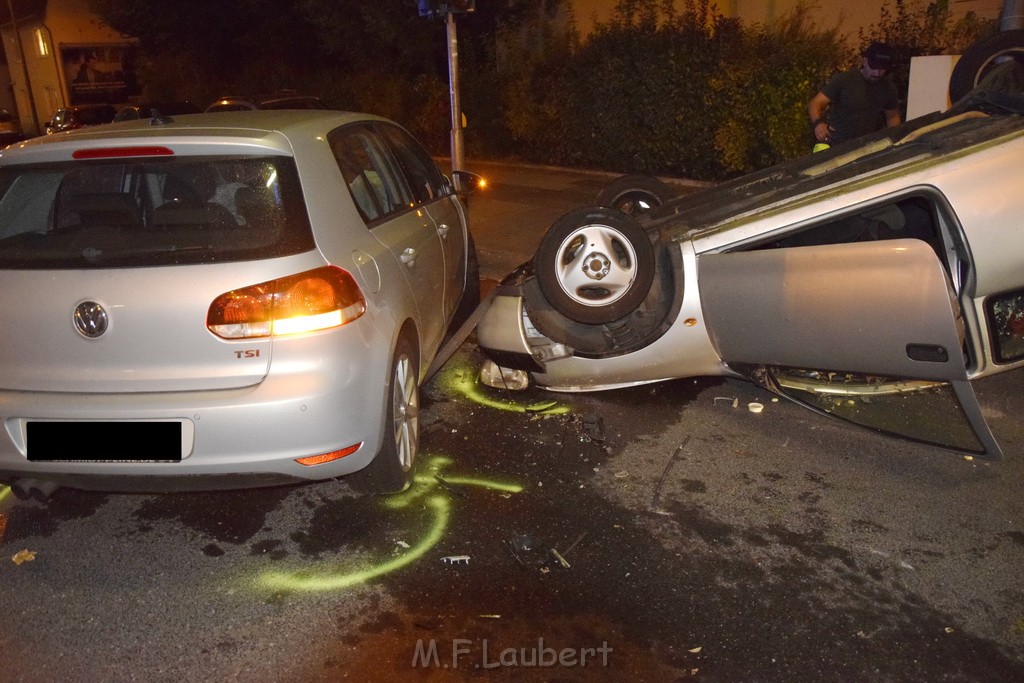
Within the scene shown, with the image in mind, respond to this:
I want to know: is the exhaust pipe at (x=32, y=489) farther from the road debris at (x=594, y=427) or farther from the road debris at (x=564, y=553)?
the road debris at (x=594, y=427)

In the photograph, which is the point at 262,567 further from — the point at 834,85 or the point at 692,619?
the point at 834,85

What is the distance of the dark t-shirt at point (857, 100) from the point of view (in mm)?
7023

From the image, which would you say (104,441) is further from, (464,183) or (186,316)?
(464,183)

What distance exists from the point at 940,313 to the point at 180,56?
3675 centimetres

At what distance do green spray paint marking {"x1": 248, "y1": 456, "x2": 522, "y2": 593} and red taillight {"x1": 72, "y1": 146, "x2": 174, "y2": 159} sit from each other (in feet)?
5.71

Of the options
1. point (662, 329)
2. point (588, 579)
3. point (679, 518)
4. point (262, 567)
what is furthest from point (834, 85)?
point (262, 567)

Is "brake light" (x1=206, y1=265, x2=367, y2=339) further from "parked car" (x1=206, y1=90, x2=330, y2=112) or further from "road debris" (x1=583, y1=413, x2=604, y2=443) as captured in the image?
"parked car" (x1=206, y1=90, x2=330, y2=112)

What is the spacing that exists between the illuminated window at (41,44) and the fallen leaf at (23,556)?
135 feet

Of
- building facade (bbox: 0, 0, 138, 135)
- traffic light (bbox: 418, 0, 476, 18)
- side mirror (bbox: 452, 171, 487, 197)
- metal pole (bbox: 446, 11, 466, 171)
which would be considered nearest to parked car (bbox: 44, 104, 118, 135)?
metal pole (bbox: 446, 11, 466, 171)

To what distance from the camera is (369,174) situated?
4309mm

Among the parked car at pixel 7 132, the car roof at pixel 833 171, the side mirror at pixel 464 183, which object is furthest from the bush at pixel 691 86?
the parked car at pixel 7 132

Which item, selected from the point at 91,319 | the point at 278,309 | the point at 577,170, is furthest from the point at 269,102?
the point at 278,309

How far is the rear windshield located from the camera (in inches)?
127

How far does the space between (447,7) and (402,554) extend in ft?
27.5
